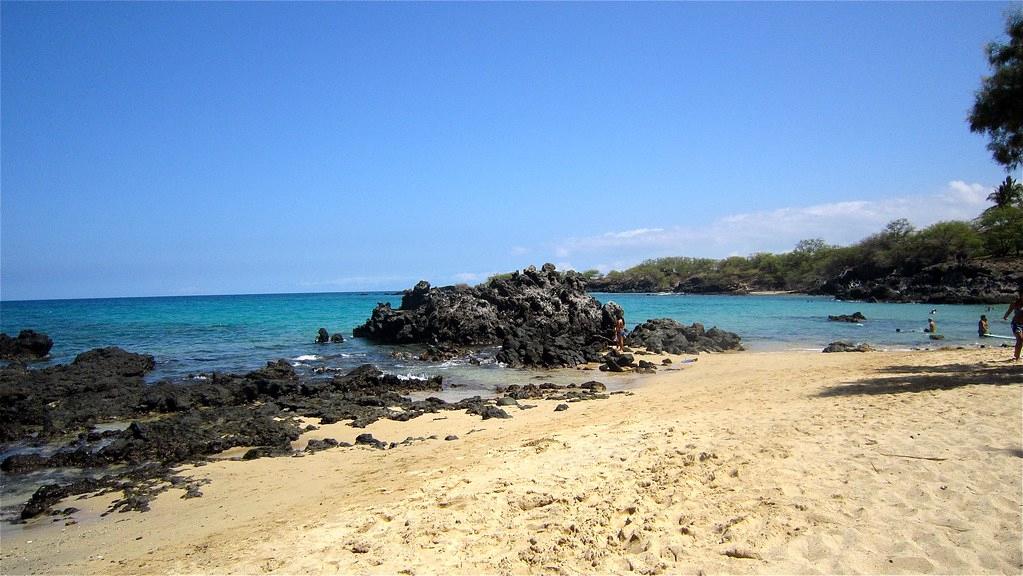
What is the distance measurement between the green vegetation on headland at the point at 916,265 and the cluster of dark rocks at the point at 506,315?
963 cm

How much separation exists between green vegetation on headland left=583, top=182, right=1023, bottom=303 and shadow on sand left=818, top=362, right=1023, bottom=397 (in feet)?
94.0

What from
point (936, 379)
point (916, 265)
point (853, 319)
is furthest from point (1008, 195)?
point (936, 379)

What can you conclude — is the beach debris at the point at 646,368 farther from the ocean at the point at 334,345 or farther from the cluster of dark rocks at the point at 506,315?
the cluster of dark rocks at the point at 506,315

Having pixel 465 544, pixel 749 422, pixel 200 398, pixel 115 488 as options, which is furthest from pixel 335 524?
pixel 200 398

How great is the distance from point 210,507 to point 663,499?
6.19 meters

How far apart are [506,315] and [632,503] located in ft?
84.0

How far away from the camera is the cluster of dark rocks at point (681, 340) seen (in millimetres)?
26031

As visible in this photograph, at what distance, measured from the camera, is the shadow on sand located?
10945 mm

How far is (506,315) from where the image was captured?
3131 centimetres

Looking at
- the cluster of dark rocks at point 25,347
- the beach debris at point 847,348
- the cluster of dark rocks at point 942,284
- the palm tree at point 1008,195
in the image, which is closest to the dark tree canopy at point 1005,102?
the beach debris at point 847,348

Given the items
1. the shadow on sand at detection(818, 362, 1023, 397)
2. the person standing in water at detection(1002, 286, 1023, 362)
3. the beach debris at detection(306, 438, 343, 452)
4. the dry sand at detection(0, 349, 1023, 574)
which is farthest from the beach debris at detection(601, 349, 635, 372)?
A: the beach debris at detection(306, 438, 343, 452)

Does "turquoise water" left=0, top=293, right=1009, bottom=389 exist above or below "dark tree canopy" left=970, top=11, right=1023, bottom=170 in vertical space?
below

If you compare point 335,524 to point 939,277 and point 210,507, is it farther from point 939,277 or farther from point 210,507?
point 939,277

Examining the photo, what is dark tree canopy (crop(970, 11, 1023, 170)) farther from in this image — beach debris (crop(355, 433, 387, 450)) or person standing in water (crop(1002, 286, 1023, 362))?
beach debris (crop(355, 433, 387, 450))
